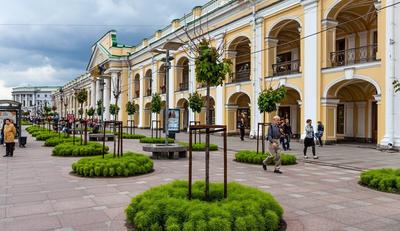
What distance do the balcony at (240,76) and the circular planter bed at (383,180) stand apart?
2039 centimetres

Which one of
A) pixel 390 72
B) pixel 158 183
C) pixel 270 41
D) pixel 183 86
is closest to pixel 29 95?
pixel 183 86

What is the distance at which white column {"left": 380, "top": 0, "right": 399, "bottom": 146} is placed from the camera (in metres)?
A: 17.4

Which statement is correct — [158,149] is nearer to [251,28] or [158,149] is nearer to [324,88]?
[324,88]

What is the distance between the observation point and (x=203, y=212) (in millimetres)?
4906

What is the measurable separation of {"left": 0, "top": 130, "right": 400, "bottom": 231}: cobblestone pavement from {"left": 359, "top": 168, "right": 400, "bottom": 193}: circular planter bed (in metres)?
0.23

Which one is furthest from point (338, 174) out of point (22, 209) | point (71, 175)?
point (22, 209)

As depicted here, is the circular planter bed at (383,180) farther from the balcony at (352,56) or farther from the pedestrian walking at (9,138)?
the balcony at (352,56)

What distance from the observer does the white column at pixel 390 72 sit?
57.1 ft

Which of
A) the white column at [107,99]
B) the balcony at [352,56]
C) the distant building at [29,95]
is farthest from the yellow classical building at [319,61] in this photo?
the distant building at [29,95]

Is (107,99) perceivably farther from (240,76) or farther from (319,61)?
(319,61)

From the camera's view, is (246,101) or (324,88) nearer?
(324,88)

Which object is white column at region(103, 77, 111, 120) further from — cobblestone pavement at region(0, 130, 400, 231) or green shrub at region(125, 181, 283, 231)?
green shrub at region(125, 181, 283, 231)

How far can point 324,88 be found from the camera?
70.5 ft

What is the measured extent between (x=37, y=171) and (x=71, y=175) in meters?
1.61
